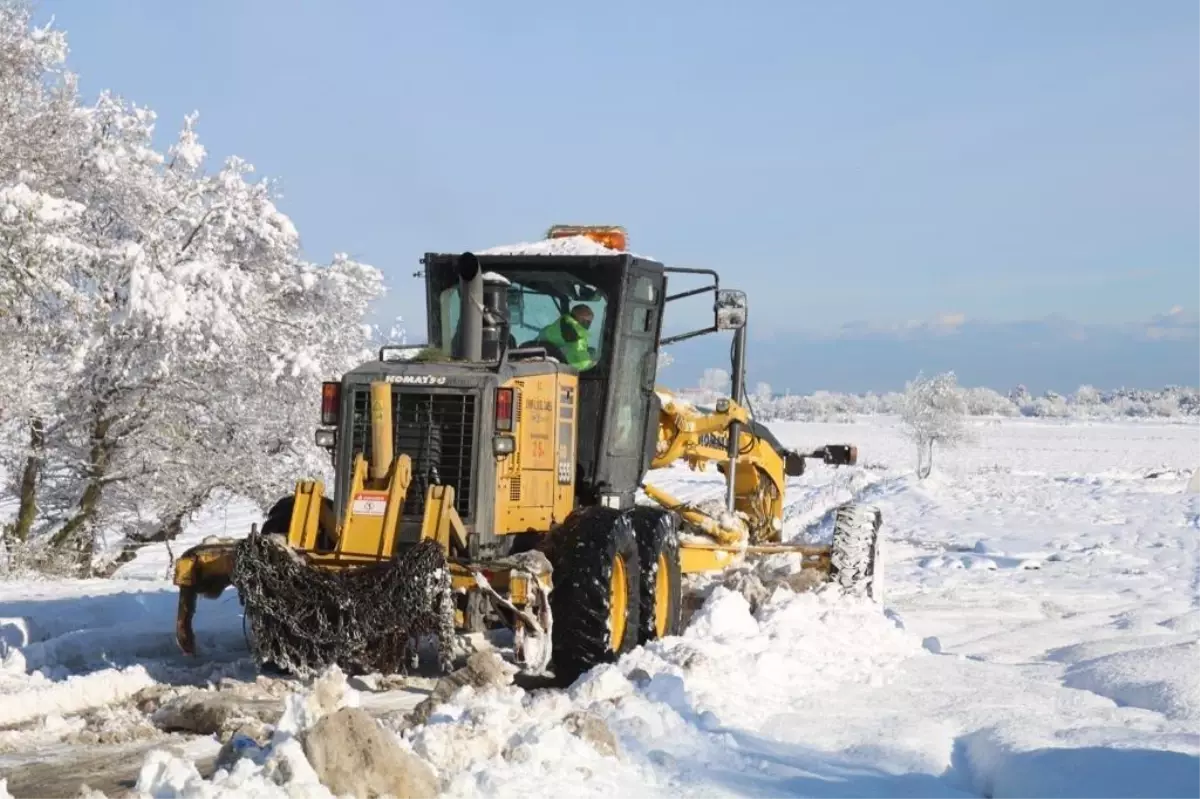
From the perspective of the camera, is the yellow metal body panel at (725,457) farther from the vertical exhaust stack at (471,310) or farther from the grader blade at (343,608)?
the grader blade at (343,608)

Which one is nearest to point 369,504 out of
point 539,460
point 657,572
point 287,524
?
point 287,524

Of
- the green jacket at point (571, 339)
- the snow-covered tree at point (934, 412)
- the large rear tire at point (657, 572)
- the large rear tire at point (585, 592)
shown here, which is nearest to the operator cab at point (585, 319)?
the green jacket at point (571, 339)

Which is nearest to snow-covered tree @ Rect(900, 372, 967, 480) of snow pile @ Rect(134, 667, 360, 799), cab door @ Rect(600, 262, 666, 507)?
cab door @ Rect(600, 262, 666, 507)

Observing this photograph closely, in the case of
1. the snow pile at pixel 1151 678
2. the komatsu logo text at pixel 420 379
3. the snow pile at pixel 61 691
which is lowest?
the snow pile at pixel 61 691

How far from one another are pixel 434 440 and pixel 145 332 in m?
8.12

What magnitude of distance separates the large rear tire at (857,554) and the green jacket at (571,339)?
298cm

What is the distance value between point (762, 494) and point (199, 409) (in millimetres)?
7733

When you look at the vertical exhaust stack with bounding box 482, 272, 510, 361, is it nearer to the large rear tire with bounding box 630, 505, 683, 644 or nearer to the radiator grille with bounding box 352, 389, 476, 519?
the radiator grille with bounding box 352, 389, 476, 519

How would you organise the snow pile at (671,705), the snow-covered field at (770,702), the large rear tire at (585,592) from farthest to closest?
the large rear tire at (585,592) < the snow-covered field at (770,702) < the snow pile at (671,705)

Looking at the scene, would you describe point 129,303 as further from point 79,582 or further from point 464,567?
point 464,567

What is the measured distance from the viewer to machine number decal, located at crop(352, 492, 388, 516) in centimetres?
781

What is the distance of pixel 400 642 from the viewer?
24.0 ft

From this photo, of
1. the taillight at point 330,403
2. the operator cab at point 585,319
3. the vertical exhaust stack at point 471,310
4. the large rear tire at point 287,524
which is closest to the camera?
the large rear tire at point 287,524

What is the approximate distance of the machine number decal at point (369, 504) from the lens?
25.6ft
